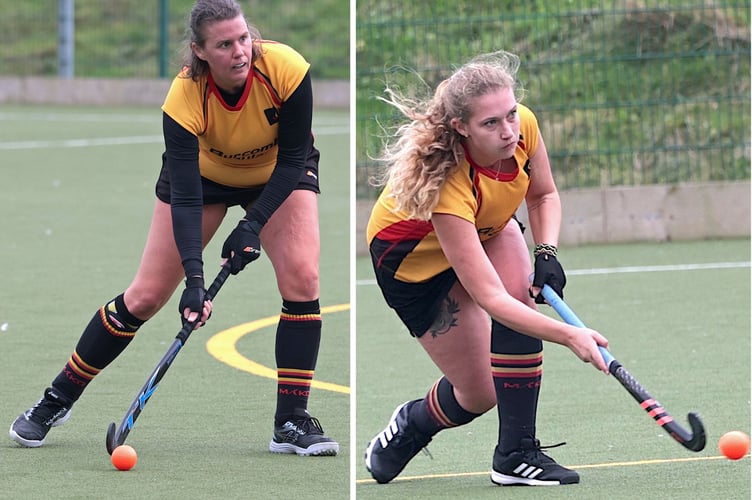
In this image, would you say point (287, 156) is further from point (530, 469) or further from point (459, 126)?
point (530, 469)

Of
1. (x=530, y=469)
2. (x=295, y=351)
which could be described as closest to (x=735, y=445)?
(x=530, y=469)

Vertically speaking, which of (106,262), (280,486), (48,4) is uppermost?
(48,4)

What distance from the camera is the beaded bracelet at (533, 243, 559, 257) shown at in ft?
15.3

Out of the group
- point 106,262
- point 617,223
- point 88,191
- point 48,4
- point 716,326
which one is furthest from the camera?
point 48,4

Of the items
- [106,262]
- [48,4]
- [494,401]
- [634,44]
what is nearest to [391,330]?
[106,262]

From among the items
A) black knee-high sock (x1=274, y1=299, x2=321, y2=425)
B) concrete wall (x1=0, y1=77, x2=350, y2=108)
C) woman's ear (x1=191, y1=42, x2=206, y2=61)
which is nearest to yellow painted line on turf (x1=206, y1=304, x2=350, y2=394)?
black knee-high sock (x1=274, y1=299, x2=321, y2=425)

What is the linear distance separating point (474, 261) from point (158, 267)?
47.5 inches

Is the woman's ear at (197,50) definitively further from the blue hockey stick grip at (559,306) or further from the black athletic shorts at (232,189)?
the blue hockey stick grip at (559,306)

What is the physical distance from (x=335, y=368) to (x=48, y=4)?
15.5 m

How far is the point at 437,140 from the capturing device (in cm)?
439

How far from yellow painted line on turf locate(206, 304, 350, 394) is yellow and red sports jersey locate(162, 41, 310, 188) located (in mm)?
1478

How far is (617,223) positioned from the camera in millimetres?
10688

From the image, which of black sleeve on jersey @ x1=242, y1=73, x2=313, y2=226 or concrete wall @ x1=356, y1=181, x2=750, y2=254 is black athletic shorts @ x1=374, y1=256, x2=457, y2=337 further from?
concrete wall @ x1=356, y1=181, x2=750, y2=254

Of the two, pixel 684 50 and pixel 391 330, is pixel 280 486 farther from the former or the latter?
pixel 684 50
